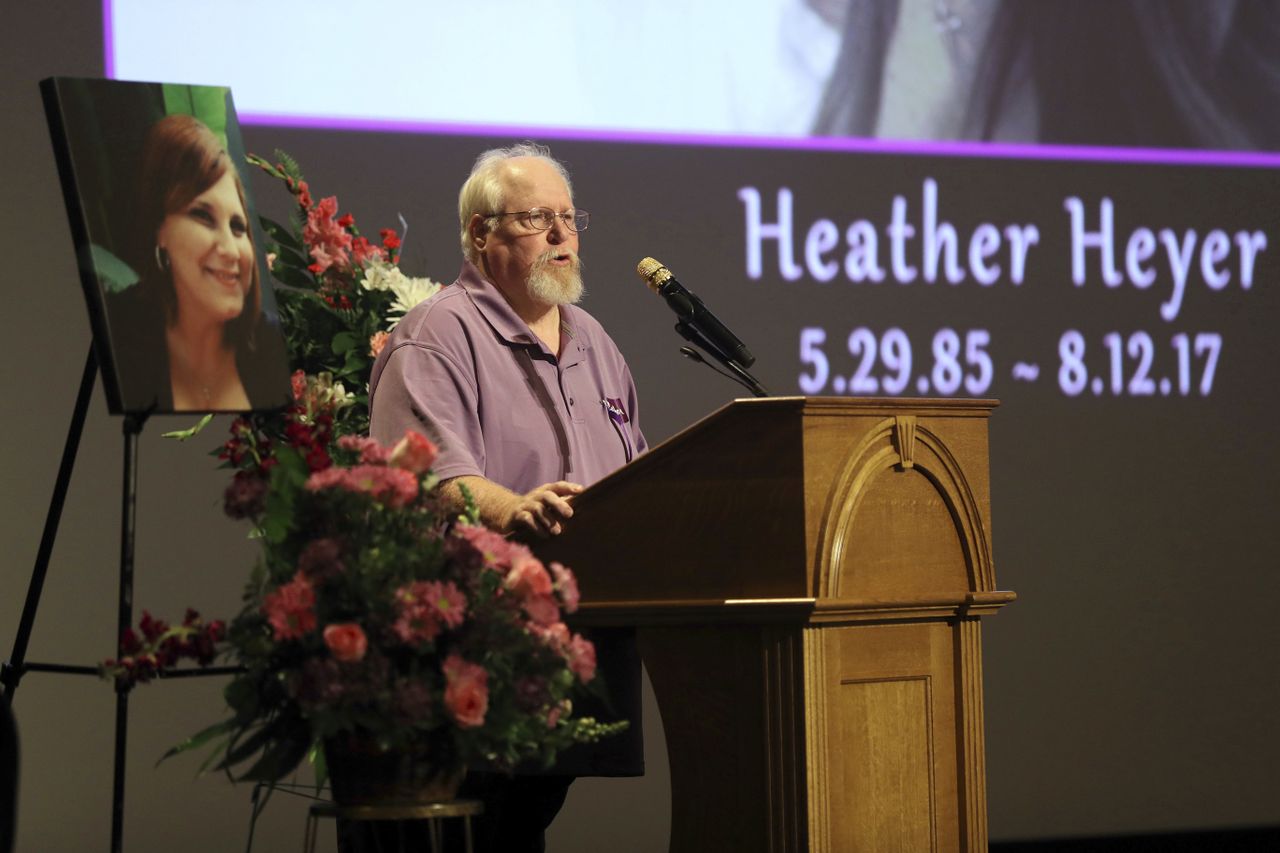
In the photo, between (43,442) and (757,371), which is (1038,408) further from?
(43,442)

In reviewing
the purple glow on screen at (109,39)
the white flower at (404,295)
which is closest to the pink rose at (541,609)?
the white flower at (404,295)

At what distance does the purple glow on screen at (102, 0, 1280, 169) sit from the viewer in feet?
13.4

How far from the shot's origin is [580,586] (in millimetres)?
2494

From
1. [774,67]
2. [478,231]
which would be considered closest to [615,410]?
[478,231]

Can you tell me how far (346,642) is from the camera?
74.6 inches

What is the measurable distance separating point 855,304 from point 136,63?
2004 millimetres

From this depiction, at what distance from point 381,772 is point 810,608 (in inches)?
24.4

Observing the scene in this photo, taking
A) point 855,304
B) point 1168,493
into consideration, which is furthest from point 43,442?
point 1168,493

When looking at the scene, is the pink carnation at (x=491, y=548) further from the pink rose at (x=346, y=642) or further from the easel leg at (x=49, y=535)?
the easel leg at (x=49, y=535)

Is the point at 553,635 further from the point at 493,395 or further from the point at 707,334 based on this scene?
the point at 493,395

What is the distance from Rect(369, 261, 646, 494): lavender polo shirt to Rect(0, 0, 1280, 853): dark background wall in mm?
1218

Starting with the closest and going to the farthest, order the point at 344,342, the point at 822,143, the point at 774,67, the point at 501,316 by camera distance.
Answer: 1. the point at 501,316
2. the point at 344,342
3. the point at 774,67
4. the point at 822,143

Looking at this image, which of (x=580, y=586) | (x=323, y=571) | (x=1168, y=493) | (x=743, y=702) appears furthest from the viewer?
(x=1168, y=493)

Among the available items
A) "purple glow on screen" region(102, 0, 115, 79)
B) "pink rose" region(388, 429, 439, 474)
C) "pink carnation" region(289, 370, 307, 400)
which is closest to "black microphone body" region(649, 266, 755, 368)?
"pink rose" region(388, 429, 439, 474)
